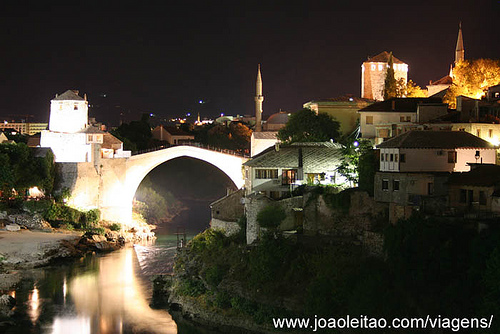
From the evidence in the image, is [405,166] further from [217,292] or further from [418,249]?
[217,292]

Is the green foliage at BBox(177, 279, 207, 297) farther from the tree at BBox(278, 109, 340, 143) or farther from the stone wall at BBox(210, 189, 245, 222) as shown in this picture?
the tree at BBox(278, 109, 340, 143)

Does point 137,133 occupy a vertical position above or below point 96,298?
above

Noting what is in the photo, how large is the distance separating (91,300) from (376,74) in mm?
20543

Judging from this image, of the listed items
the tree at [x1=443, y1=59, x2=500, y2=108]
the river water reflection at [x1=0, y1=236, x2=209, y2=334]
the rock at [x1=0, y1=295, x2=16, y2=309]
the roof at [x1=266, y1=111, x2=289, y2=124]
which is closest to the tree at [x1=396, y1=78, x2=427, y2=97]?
the tree at [x1=443, y1=59, x2=500, y2=108]

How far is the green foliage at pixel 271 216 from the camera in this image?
2086 centimetres

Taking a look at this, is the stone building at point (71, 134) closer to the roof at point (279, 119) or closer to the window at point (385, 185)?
the window at point (385, 185)

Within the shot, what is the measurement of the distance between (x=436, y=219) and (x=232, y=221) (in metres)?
7.87

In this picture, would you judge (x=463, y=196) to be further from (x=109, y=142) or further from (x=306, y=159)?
(x=109, y=142)

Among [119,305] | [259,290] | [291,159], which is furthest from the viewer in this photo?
[291,159]

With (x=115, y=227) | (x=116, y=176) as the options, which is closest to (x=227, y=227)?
(x=115, y=227)

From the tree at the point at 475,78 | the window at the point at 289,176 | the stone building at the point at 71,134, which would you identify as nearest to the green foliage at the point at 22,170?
the stone building at the point at 71,134

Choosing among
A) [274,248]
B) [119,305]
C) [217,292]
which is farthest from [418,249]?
[119,305]

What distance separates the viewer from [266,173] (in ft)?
79.5

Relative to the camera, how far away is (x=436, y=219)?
17.2m
